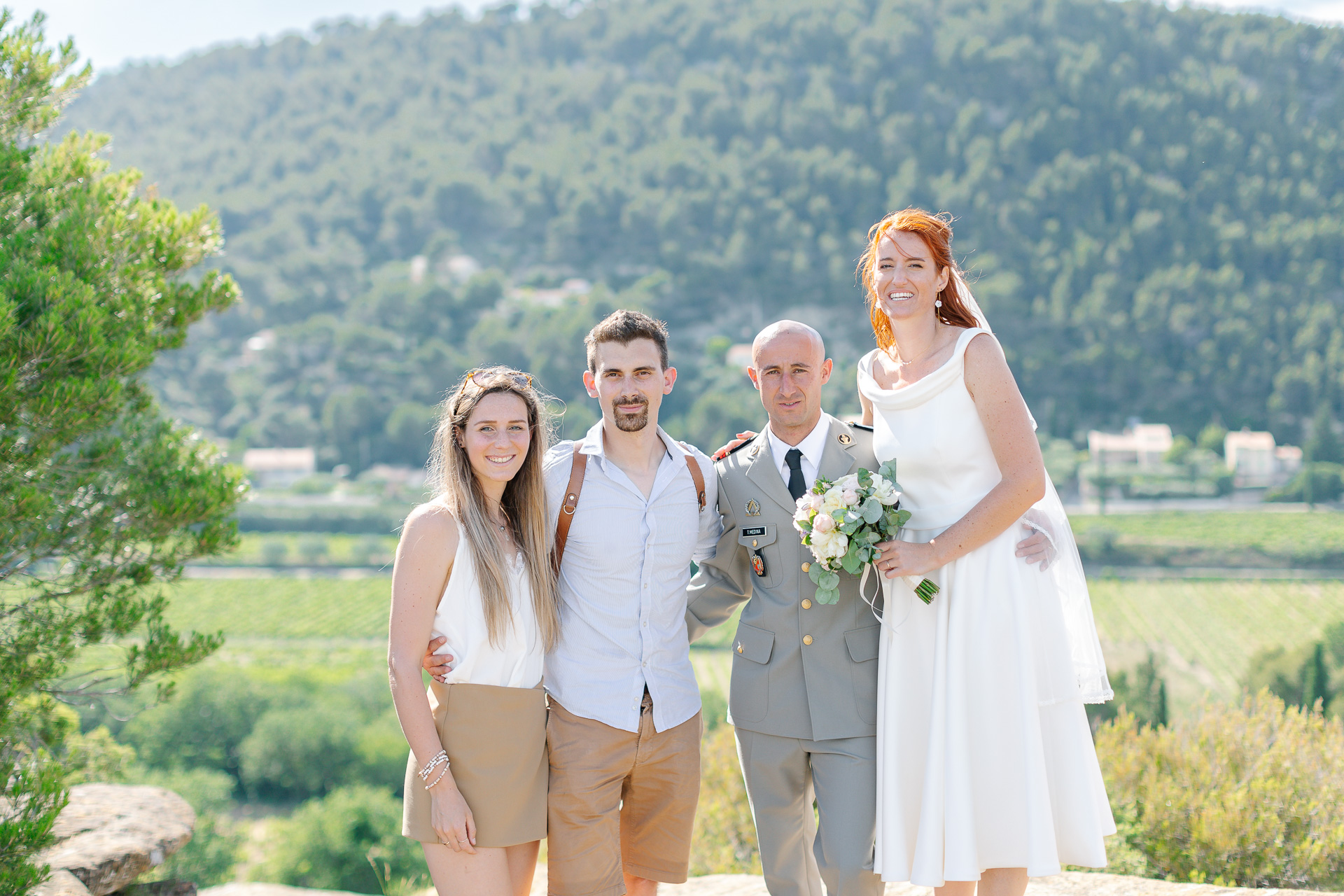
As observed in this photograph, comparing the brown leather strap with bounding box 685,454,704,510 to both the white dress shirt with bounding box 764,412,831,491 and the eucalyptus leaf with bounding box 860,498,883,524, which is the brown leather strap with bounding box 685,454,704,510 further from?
the eucalyptus leaf with bounding box 860,498,883,524

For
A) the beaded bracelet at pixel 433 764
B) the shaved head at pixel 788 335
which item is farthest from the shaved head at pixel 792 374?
the beaded bracelet at pixel 433 764

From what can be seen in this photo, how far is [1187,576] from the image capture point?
54062 millimetres

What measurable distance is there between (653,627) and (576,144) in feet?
363

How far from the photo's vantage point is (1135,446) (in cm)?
7006

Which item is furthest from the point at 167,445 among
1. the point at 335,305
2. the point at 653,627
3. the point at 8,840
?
the point at 335,305

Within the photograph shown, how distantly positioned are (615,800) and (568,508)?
0.93 m

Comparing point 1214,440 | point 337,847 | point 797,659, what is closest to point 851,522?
point 797,659

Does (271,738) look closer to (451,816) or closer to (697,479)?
(451,816)

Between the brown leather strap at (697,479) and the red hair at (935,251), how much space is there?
786 mm

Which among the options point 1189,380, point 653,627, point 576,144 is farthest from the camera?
point 576,144

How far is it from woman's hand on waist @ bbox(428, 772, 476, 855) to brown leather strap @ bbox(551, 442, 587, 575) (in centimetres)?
72

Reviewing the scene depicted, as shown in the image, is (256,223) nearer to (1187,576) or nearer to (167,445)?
(1187,576)

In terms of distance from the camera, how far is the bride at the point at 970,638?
2.79 metres

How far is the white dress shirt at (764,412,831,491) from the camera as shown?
3.21m
